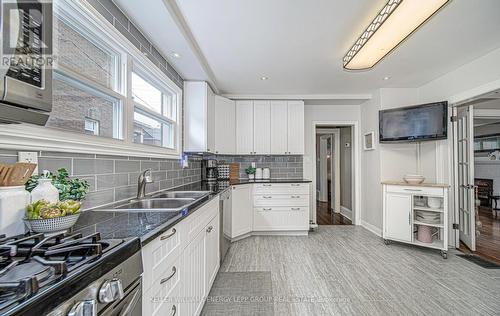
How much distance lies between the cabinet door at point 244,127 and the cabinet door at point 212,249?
1.84 m

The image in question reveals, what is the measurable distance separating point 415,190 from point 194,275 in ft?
10.2

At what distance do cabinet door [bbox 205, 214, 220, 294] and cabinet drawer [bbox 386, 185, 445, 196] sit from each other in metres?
2.60

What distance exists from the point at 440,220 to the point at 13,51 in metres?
4.21

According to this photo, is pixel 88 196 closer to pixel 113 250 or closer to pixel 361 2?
pixel 113 250

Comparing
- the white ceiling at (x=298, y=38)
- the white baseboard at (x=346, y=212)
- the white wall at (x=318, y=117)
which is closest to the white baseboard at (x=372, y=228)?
the white baseboard at (x=346, y=212)

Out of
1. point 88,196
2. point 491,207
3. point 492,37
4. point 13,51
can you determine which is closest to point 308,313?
point 88,196

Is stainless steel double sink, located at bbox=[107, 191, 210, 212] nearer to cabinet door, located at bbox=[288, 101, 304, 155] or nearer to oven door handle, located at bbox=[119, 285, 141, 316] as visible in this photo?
oven door handle, located at bbox=[119, 285, 141, 316]

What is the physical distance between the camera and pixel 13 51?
0.68m

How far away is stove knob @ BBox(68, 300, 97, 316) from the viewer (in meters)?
0.54

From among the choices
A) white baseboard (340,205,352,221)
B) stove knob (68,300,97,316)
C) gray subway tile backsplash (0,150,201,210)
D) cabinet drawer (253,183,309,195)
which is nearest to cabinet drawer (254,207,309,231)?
cabinet drawer (253,183,309,195)

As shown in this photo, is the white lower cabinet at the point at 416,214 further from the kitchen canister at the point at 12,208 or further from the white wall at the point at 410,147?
the kitchen canister at the point at 12,208

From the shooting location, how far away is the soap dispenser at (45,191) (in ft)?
3.08

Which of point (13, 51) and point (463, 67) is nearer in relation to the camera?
point (13, 51)

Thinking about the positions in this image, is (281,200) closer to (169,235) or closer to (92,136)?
(169,235)
